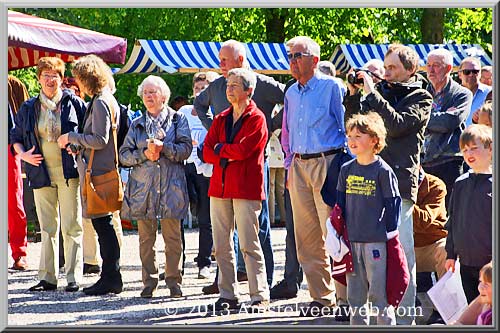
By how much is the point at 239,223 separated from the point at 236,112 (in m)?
0.88

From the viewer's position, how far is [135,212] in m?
9.43

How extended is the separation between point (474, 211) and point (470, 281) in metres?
0.47

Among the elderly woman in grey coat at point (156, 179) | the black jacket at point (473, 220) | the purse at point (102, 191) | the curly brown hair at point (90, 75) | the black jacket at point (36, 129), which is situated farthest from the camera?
the black jacket at point (36, 129)

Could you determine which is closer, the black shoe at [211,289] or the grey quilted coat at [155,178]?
the grey quilted coat at [155,178]

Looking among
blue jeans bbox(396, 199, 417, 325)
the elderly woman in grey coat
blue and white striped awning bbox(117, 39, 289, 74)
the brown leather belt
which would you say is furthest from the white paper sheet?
blue and white striped awning bbox(117, 39, 289, 74)

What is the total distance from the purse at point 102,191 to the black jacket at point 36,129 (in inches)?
15.1

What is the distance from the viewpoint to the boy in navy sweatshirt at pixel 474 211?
7.18 metres

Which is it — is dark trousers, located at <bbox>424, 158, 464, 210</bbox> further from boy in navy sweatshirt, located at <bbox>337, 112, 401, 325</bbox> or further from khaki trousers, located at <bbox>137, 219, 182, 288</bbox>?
khaki trousers, located at <bbox>137, 219, 182, 288</bbox>

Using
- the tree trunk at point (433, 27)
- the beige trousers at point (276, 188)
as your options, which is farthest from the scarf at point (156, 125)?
the tree trunk at point (433, 27)

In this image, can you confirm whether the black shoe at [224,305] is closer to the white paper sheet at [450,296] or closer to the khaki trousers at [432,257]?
the khaki trousers at [432,257]

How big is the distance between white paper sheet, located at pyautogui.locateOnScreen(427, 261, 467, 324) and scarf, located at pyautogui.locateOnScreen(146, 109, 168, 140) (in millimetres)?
3063

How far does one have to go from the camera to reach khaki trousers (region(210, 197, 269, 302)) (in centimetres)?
875

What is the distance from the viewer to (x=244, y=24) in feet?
80.0

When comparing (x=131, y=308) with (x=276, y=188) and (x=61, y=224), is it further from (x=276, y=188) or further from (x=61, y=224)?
(x=276, y=188)
